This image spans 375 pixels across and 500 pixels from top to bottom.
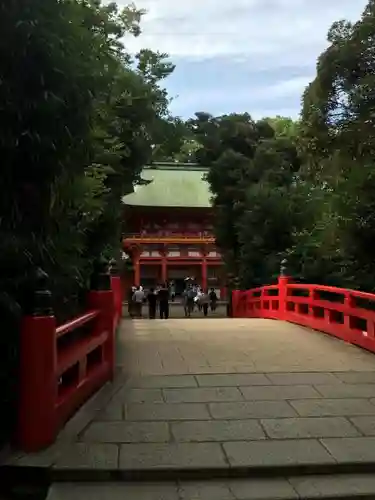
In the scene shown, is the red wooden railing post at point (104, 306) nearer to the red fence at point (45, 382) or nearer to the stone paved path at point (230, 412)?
the stone paved path at point (230, 412)

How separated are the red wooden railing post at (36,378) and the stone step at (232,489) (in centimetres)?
50

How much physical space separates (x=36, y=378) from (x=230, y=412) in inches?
73.0

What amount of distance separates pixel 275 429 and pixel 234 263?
18193mm

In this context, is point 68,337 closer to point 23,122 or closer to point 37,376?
point 37,376

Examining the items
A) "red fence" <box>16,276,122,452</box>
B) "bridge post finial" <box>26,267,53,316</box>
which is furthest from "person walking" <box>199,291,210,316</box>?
"bridge post finial" <box>26,267,53,316</box>

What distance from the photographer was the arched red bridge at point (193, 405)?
411cm

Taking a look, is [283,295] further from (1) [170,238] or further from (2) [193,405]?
(1) [170,238]

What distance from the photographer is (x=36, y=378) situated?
421cm

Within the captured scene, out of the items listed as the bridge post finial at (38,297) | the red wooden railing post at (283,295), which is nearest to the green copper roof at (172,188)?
the red wooden railing post at (283,295)

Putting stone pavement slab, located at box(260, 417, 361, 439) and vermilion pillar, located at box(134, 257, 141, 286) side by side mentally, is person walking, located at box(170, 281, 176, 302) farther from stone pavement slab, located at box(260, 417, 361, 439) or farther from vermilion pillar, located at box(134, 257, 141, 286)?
stone pavement slab, located at box(260, 417, 361, 439)

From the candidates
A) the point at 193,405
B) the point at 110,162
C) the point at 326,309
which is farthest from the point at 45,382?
the point at 326,309

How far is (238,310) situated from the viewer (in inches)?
780

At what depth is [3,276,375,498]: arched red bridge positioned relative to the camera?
411cm

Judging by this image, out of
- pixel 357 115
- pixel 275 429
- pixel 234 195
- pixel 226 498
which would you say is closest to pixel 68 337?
pixel 275 429
